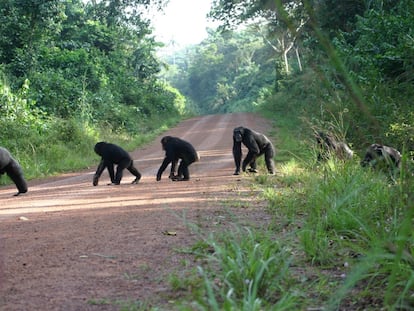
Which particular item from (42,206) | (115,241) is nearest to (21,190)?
(42,206)

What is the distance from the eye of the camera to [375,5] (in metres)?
17.0

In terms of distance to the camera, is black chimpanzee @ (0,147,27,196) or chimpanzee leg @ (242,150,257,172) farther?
chimpanzee leg @ (242,150,257,172)

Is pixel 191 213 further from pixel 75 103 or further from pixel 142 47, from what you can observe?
pixel 142 47

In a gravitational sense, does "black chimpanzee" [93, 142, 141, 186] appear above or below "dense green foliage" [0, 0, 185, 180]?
below

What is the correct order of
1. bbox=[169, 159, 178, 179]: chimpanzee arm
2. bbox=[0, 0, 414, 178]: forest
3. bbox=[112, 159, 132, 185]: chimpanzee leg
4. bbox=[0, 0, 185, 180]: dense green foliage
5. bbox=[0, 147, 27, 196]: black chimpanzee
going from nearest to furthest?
bbox=[0, 0, 414, 178]: forest
bbox=[0, 147, 27, 196]: black chimpanzee
bbox=[112, 159, 132, 185]: chimpanzee leg
bbox=[169, 159, 178, 179]: chimpanzee arm
bbox=[0, 0, 185, 180]: dense green foliage

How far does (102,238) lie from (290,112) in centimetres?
2868

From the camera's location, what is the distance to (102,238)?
5.58 m

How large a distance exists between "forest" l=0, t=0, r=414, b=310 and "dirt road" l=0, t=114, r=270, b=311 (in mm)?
523

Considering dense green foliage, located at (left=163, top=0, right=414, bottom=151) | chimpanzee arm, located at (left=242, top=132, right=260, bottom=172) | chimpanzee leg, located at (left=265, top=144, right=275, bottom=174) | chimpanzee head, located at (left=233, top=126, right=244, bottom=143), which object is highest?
dense green foliage, located at (left=163, top=0, right=414, bottom=151)

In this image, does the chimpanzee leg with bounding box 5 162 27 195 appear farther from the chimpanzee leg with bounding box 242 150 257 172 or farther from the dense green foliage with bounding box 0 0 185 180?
the chimpanzee leg with bounding box 242 150 257 172

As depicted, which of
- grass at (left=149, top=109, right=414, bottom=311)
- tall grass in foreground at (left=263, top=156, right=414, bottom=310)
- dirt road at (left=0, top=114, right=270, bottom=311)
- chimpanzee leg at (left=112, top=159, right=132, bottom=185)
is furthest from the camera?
chimpanzee leg at (left=112, top=159, right=132, bottom=185)

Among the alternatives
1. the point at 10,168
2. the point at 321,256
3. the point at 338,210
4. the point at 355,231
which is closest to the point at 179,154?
the point at 10,168

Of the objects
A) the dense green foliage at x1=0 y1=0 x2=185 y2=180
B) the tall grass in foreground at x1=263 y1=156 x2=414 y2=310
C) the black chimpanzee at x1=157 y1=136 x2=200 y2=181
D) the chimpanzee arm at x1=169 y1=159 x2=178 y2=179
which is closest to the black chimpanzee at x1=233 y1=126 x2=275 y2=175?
the black chimpanzee at x1=157 y1=136 x2=200 y2=181

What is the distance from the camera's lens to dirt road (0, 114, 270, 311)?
3812mm
